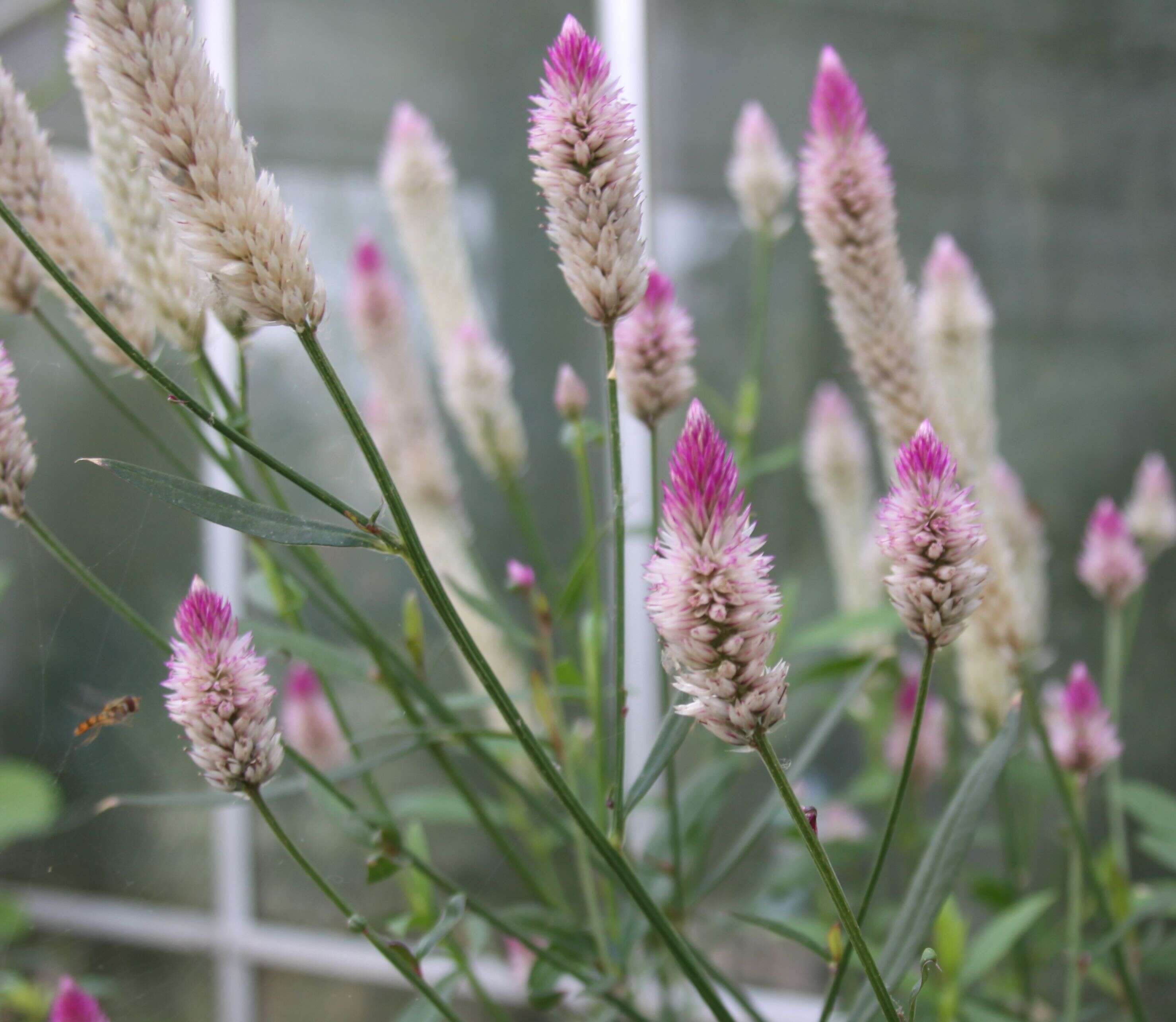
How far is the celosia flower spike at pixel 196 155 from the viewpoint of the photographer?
0.33 metres

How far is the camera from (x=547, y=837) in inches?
35.7

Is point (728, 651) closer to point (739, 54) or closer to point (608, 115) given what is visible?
point (608, 115)

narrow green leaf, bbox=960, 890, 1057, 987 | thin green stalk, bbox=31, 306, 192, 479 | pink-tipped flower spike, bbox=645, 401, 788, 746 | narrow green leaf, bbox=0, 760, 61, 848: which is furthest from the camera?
narrow green leaf, bbox=0, 760, 61, 848

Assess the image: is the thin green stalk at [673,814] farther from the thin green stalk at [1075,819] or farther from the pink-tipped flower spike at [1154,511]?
the pink-tipped flower spike at [1154,511]

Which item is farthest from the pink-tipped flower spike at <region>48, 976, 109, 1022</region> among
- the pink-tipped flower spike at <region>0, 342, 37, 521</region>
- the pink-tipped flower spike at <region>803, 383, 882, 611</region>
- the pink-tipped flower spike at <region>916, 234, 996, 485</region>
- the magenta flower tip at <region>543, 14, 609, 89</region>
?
the pink-tipped flower spike at <region>803, 383, 882, 611</region>

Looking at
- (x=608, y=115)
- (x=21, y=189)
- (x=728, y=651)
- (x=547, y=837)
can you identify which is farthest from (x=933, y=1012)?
(x=21, y=189)

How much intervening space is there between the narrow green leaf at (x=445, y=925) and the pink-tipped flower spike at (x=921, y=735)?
1.62ft

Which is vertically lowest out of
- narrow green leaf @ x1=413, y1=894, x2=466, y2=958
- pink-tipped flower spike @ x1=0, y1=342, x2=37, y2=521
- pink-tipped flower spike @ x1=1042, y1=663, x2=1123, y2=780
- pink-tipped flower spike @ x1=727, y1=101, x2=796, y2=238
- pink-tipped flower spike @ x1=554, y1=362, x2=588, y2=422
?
narrow green leaf @ x1=413, y1=894, x2=466, y2=958

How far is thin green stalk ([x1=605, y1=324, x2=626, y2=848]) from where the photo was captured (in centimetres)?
39

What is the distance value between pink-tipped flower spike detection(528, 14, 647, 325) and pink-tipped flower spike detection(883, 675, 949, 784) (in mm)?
554

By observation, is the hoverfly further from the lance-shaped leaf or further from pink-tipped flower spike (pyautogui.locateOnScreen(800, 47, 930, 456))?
pink-tipped flower spike (pyautogui.locateOnScreen(800, 47, 930, 456))

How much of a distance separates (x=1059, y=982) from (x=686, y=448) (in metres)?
1.30

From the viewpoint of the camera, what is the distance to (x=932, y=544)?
13.4 inches

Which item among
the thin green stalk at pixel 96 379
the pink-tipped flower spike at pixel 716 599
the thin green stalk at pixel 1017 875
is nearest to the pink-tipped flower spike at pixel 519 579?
the thin green stalk at pixel 96 379
